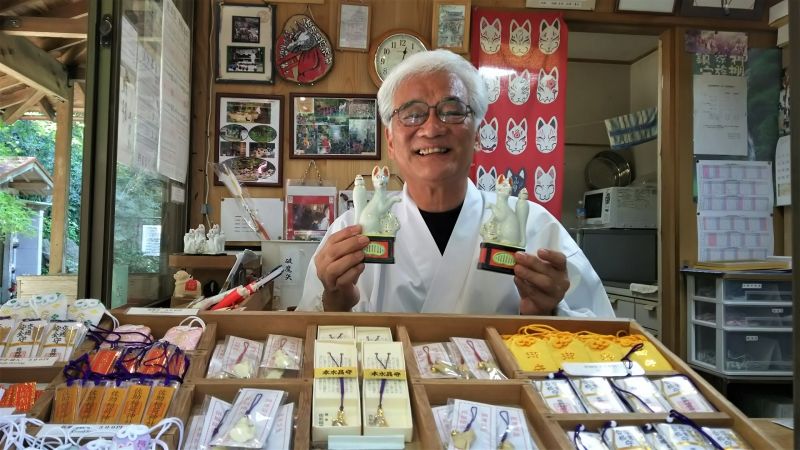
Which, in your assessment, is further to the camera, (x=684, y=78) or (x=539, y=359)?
(x=684, y=78)

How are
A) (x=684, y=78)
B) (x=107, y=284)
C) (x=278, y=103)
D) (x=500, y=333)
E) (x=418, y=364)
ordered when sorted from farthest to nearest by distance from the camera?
(x=684, y=78), (x=278, y=103), (x=107, y=284), (x=500, y=333), (x=418, y=364)

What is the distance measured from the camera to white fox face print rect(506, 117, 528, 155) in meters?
3.03

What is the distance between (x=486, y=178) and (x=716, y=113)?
4.97 ft

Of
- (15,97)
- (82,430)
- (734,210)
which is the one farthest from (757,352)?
(15,97)

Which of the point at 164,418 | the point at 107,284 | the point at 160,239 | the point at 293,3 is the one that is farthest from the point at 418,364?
the point at 293,3

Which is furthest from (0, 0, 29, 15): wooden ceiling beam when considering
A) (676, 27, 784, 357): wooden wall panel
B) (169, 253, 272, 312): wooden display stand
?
(676, 27, 784, 357): wooden wall panel

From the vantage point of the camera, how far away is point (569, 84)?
16.2 feet

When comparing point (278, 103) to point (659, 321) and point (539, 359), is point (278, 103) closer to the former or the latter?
point (539, 359)

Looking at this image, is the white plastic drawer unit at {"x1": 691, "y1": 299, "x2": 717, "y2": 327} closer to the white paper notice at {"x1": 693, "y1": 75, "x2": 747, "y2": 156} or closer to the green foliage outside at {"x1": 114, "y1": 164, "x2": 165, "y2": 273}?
the white paper notice at {"x1": 693, "y1": 75, "x2": 747, "y2": 156}

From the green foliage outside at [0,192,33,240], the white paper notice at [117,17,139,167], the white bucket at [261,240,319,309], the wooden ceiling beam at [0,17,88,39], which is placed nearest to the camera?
the white paper notice at [117,17,139,167]

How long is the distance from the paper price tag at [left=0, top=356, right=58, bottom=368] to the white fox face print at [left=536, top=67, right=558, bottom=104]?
109 inches

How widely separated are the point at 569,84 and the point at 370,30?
272 centimetres

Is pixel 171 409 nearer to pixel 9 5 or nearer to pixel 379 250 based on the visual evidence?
pixel 379 250

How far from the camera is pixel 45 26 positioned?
299 centimetres
